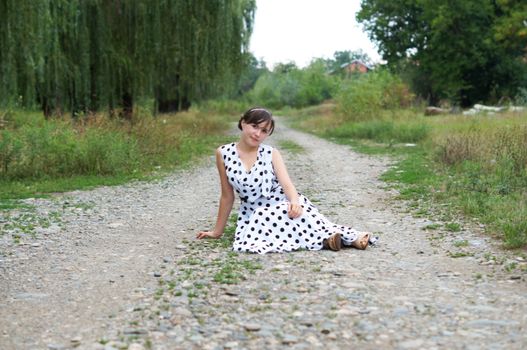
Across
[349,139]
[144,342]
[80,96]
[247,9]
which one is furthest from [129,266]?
[247,9]

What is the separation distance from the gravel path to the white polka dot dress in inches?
7.8

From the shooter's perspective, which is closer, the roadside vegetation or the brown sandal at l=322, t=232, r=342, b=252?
the brown sandal at l=322, t=232, r=342, b=252

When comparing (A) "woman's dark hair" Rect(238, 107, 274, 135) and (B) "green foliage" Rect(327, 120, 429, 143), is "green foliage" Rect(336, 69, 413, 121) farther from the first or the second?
(A) "woman's dark hair" Rect(238, 107, 274, 135)

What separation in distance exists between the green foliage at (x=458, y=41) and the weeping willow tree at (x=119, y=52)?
24.0m

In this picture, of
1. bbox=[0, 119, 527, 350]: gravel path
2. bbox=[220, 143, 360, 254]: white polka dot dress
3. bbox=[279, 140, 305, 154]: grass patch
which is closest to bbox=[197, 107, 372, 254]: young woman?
bbox=[220, 143, 360, 254]: white polka dot dress

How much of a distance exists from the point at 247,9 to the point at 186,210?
19.7 metres

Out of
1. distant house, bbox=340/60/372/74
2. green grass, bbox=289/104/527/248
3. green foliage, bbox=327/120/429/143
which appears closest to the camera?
green grass, bbox=289/104/527/248

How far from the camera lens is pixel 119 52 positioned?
16859 mm

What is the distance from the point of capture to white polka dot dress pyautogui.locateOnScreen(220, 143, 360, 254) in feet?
20.2

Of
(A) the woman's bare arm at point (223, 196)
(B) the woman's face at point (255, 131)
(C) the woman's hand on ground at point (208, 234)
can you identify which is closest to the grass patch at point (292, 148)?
(C) the woman's hand on ground at point (208, 234)

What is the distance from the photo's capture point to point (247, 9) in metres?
27.4

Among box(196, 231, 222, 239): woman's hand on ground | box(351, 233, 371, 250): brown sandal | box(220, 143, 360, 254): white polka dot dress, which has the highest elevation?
box(220, 143, 360, 254): white polka dot dress

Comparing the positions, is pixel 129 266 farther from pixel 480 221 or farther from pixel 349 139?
pixel 349 139

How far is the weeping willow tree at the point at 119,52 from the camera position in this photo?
1521cm
